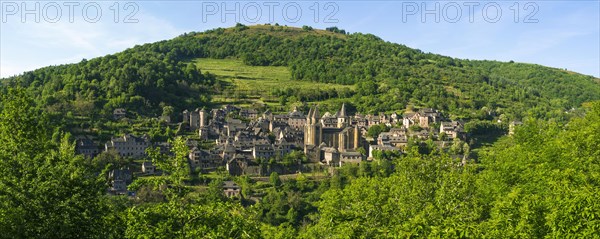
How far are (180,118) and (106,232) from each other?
92213mm

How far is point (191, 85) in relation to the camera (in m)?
125

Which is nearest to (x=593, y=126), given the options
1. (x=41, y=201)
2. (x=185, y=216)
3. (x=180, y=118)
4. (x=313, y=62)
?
(x=185, y=216)

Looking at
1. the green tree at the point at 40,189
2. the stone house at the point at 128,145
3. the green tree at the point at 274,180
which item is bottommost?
the green tree at the point at 274,180

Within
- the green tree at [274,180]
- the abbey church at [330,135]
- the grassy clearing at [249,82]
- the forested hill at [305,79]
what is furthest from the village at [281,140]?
the forested hill at [305,79]

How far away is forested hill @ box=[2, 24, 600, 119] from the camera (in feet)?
351

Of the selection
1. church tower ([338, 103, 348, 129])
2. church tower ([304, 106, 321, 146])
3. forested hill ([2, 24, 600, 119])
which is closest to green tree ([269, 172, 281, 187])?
church tower ([304, 106, 321, 146])

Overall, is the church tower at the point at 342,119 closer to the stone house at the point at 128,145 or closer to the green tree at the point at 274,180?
the green tree at the point at 274,180

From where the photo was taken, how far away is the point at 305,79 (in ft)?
485

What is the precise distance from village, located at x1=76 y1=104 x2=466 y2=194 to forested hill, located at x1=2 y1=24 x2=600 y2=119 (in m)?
11.7

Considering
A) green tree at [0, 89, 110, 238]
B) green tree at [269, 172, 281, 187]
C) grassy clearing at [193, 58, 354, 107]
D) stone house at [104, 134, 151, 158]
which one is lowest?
green tree at [269, 172, 281, 187]

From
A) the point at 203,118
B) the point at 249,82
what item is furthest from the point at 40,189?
the point at 249,82

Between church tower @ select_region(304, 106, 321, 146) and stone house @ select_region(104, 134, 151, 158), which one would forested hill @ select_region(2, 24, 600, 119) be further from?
church tower @ select_region(304, 106, 321, 146)

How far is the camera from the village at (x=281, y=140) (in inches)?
2987

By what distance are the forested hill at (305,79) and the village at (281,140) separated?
1169 cm
